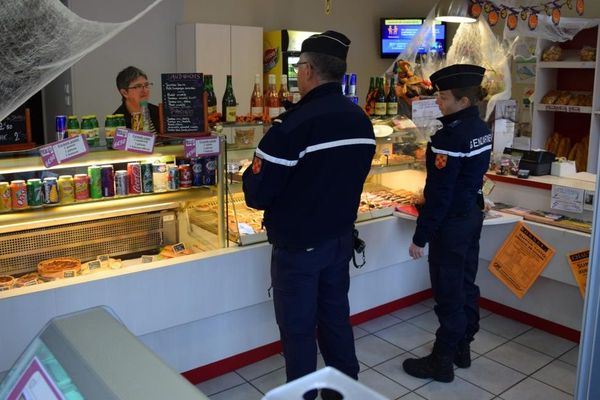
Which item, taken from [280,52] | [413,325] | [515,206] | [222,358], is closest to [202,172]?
[222,358]

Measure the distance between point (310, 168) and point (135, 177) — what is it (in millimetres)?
1001

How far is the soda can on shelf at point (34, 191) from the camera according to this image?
286 cm

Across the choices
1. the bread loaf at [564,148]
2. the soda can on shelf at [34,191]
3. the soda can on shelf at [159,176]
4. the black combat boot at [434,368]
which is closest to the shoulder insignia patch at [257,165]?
the soda can on shelf at [159,176]

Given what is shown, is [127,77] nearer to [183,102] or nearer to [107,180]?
[183,102]

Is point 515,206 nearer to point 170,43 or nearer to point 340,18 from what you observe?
point 170,43

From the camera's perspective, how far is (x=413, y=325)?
4.47 meters

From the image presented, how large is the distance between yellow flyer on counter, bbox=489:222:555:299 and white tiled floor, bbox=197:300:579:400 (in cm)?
38

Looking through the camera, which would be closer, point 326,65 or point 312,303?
point 326,65

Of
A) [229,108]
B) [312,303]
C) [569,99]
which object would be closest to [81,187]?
[229,108]

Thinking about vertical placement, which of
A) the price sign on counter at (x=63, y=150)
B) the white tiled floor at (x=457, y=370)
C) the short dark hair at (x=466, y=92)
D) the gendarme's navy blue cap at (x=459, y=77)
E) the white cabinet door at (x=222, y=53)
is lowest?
the white tiled floor at (x=457, y=370)

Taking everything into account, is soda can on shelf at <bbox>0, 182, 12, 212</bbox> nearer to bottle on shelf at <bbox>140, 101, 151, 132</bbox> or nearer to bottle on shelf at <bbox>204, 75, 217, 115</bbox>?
bottle on shelf at <bbox>140, 101, 151, 132</bbox>

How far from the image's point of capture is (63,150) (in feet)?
9.36

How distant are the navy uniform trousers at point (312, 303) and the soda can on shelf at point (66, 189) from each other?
1063 millimetres

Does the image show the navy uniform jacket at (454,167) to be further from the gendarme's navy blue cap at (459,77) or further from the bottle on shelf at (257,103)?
the bottle on shelf at (257,103)
